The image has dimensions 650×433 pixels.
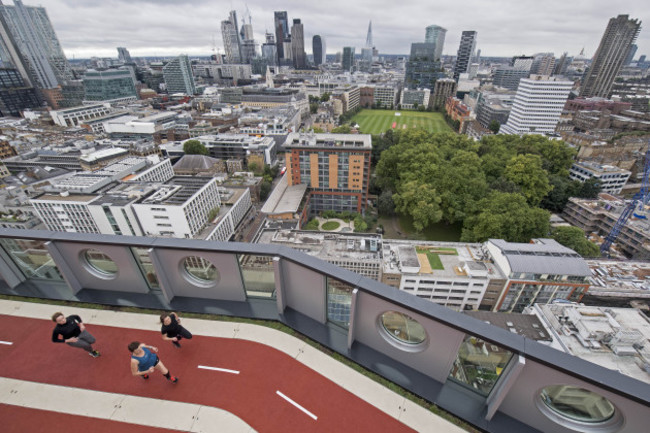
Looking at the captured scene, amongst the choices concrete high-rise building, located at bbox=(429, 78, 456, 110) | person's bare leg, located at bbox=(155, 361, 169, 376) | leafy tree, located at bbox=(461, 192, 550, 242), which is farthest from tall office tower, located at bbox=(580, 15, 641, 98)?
person's bare leg, located at bbox=(155, 361, 169, 376)

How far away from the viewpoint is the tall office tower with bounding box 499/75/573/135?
50875mm

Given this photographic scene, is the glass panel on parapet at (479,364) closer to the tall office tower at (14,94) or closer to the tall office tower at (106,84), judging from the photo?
the tall office tower at (106,84)

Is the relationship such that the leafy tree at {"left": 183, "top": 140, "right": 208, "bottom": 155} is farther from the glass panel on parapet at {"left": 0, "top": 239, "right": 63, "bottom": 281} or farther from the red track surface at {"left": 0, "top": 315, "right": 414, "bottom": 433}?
the red track surface at {"left": 0, "top": 315, "right": 414, "bottom": 433}

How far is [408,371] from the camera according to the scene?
14.0 ft

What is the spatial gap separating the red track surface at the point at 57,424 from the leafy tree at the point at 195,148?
4635 centimetres

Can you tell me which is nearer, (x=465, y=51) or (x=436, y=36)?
(x=465, y=51)

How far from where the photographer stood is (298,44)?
586ft

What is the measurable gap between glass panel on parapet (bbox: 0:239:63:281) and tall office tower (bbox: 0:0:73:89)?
441 ft

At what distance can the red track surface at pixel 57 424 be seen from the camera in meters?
3.58

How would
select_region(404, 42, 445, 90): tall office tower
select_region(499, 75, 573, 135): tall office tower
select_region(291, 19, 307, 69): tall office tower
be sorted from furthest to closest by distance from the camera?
Answer: select_region(291, 19, 307, 69): tall office tower, select_region(404, 42, 445, 90): tall office tower, select_region(499, 75, 573, 135): tall office tower

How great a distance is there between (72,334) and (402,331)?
16.8ft

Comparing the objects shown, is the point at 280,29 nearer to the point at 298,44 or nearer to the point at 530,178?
the point at 298,44

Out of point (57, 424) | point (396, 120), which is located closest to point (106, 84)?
point (396, 120)

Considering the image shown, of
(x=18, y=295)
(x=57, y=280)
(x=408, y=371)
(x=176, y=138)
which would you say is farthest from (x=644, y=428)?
(x=176, y=138)
